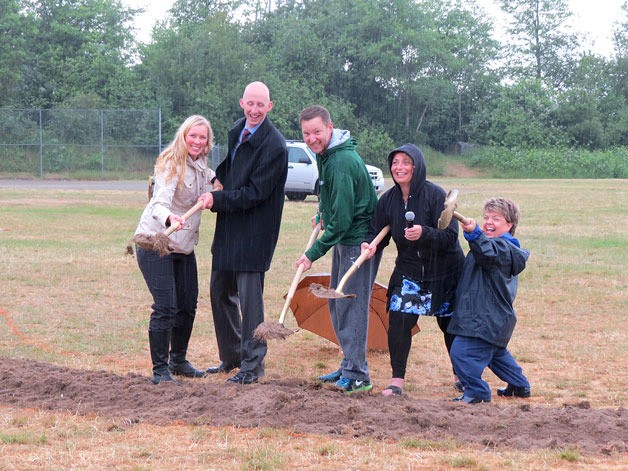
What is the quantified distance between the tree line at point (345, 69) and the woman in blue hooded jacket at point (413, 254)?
132 feet

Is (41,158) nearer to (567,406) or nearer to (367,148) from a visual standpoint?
(367,148)

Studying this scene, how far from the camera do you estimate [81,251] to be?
47.5ft

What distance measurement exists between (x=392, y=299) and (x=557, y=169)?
4790 cm

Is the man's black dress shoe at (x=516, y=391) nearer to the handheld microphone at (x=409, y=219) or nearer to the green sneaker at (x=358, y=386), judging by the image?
the green sneaker at (x=358, y=386)

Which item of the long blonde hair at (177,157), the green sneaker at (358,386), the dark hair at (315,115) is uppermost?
the dark hair at (315,115)

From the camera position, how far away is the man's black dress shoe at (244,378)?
254 inches

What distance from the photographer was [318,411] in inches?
214

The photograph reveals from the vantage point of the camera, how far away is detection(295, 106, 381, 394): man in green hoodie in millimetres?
6086

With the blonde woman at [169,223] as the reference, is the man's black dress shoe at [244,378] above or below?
below

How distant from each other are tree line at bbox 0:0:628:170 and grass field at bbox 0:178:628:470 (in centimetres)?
2869

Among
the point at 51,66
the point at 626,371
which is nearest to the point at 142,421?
the point at 626,371

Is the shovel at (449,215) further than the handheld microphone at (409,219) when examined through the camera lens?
No

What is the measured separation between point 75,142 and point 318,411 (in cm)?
3406

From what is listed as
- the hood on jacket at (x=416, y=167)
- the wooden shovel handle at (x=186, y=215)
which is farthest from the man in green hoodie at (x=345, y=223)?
the wooden shovel handle at (x=186, y=215)
